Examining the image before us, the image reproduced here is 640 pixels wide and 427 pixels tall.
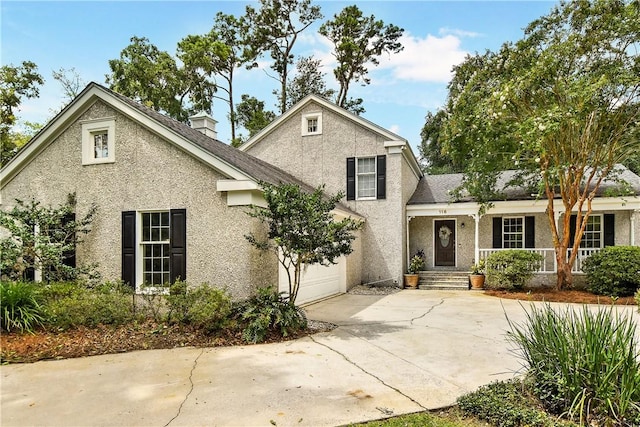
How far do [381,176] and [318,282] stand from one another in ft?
16.7

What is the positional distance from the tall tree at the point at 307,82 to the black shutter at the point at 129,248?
68.8ft

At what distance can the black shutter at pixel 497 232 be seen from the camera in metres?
15.7

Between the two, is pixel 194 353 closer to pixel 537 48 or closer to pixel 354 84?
pixel 537 48

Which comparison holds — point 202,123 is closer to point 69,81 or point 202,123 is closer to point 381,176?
point 381,176

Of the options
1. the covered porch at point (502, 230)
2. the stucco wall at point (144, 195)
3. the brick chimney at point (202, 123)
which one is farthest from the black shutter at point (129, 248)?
the covered porch at point (502, 230)

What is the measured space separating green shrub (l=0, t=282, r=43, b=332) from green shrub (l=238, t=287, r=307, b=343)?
3.75m

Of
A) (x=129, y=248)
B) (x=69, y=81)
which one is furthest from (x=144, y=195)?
(x=69, y=81)

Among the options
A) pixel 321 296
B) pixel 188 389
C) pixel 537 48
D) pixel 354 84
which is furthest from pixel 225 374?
pixel 354 84

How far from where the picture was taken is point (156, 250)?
868cm

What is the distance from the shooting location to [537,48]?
1184 centimetres

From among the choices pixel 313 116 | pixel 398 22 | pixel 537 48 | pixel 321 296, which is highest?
pixel 398 22

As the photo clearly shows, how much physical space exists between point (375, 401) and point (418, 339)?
3.03m

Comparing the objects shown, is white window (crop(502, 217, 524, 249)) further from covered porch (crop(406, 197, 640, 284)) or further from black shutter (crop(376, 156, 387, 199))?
black shutter (crop(376, 156, 387, 199))

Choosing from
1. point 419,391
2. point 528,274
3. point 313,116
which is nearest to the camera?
point 419,391
